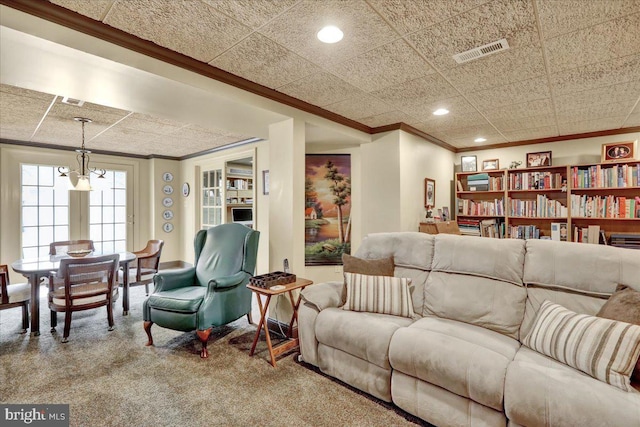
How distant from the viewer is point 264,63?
240 cm

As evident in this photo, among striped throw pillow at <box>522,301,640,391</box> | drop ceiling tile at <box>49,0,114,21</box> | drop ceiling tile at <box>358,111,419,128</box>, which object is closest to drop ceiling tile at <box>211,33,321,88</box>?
drop ceiling tile at <box>49,0,114,21</box>

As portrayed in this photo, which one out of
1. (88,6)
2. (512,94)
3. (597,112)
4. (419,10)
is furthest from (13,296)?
(597,112)

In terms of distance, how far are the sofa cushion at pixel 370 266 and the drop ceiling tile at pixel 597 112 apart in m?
2.76

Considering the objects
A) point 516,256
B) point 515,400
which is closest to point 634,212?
point 516,256

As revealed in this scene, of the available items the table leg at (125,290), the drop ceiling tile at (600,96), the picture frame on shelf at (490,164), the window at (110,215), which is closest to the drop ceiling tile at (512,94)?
the drop ceiling tile at (600,96)

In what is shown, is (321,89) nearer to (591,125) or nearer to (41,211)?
(591,125)

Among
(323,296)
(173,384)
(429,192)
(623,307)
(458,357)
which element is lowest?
(173,384)

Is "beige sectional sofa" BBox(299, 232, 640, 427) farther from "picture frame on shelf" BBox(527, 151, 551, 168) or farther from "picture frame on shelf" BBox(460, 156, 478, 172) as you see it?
"picture frame on shelf" BBox(460, 156, 478, 172)

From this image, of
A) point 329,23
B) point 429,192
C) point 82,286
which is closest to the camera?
point 329,23

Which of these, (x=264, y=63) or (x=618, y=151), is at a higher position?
(x=264, y=63)

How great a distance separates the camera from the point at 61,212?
18.2 feet

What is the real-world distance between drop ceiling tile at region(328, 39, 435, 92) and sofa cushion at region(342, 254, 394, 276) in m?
1.54

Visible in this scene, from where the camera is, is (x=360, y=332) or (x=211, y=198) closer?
(x=360, y=332)

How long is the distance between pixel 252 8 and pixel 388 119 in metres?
2.44
